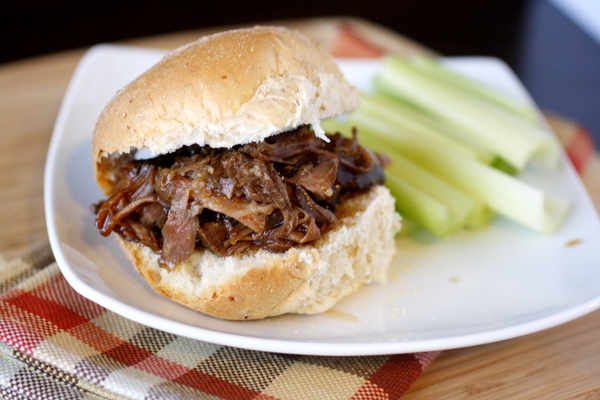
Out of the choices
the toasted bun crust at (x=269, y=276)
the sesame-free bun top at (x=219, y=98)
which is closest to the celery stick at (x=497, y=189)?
the toasted bun crust at (x=269, y=276)

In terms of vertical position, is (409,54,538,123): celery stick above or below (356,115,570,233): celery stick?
above

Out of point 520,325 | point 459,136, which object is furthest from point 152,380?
point 459,136

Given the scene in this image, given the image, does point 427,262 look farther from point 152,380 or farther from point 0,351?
point 0,351

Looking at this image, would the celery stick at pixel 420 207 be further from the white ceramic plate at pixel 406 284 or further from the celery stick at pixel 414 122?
the celery stick at pixel 414 122

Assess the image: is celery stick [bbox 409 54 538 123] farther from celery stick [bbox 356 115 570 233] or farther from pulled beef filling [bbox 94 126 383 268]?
pulled beef filling [bbox 94 126 383 268]

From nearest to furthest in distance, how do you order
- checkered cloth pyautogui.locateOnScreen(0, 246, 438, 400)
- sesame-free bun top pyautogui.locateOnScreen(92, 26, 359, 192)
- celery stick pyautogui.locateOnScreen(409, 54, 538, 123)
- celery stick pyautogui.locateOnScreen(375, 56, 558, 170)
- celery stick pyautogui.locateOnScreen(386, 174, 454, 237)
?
checkered cloth pyautogui.locateOnScreen(0, 246, 438, 400)
sesame-free bun top pyautogui.locateOnScreen(92, 26, 359, 192)
celery stick pyautogui.locateOnScreen(386, 174, 454, 237)
celery stick pyautogui.locateOnScreen(375, 56, 558, 170)
celery stick pyautogui.locateOnScreen(409, 54, 538, 123)

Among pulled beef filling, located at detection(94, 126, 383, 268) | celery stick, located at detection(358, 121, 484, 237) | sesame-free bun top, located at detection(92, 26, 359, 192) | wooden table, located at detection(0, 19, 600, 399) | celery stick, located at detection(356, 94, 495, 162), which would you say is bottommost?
wooden table, located at detection(0, 19, 600, 399)

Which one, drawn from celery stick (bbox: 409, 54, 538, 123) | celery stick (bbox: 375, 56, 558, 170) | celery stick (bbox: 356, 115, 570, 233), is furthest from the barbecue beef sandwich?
celery stick (bbox: 409, 54, 538, 123)
